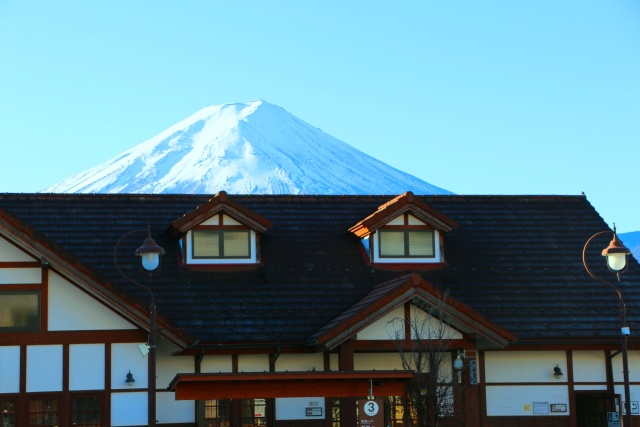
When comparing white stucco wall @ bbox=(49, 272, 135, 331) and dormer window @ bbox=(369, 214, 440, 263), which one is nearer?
white stucco wall @ bbox=(49, 272, 135, 331)

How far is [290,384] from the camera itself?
21.3 meters

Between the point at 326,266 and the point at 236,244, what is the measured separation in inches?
90.1

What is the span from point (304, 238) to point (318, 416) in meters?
5.28

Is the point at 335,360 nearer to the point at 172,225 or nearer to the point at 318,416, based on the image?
the point at 318,416

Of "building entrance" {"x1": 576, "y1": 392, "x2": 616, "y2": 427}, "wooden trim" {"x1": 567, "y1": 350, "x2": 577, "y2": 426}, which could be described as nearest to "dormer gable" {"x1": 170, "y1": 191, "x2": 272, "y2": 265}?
"wooden trim" {"x1": 567, "y1": 350, "x2": 577, "y2": 426}

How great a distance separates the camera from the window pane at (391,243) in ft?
95.7

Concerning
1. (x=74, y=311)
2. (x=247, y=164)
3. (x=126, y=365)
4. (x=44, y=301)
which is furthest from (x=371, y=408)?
(x=247, y=164)

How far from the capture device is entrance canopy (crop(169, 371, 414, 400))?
20734mm

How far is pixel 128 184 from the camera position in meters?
123

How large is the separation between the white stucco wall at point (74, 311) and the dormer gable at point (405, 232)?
277 inches

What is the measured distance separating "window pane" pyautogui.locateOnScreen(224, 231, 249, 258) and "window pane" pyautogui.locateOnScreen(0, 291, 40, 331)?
5409 millimetres

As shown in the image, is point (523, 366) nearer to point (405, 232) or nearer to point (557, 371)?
point (557, 371)

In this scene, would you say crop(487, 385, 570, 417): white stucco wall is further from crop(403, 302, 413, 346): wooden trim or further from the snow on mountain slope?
the snow on mountain slope

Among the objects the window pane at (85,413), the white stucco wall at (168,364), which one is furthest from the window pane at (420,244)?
the window pane at (85,413)
